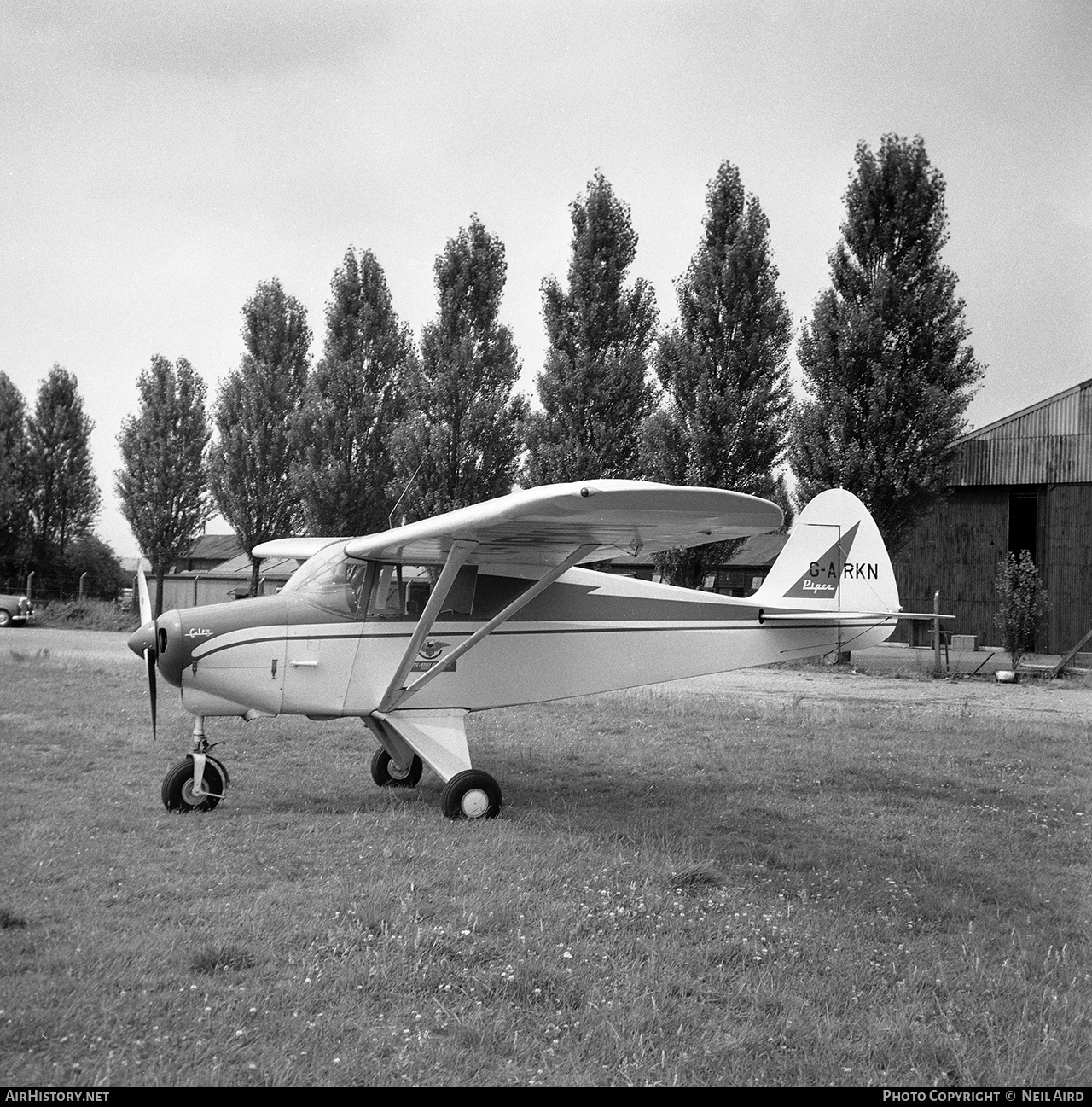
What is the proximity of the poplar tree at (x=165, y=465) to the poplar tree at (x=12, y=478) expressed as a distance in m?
5.24

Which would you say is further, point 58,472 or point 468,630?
point 58,472

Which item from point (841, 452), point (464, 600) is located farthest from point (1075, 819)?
point (841, 452)

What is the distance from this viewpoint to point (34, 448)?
141 feet

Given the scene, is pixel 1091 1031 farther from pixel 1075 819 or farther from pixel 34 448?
pixel 34 448

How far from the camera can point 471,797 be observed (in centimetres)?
693

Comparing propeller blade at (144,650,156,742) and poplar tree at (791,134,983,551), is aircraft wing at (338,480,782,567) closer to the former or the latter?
propeller blade at (144,650,156,742)

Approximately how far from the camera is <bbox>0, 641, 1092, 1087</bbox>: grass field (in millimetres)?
3258

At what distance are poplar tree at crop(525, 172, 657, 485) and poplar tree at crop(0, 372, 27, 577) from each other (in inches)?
1086

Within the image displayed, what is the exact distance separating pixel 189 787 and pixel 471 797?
2.19 meters

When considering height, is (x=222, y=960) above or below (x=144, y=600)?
below

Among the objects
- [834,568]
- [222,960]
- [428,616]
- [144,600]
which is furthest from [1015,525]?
[222,960]

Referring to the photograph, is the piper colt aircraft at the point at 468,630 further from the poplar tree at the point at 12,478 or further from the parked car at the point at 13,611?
the poplar tree at the point at 12,478

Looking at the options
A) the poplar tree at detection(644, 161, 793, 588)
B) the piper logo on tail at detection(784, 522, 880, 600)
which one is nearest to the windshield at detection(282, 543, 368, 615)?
the piper logo on tail at detection(784, 522, 880, 600)

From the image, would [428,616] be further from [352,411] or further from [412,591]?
[352,411]
